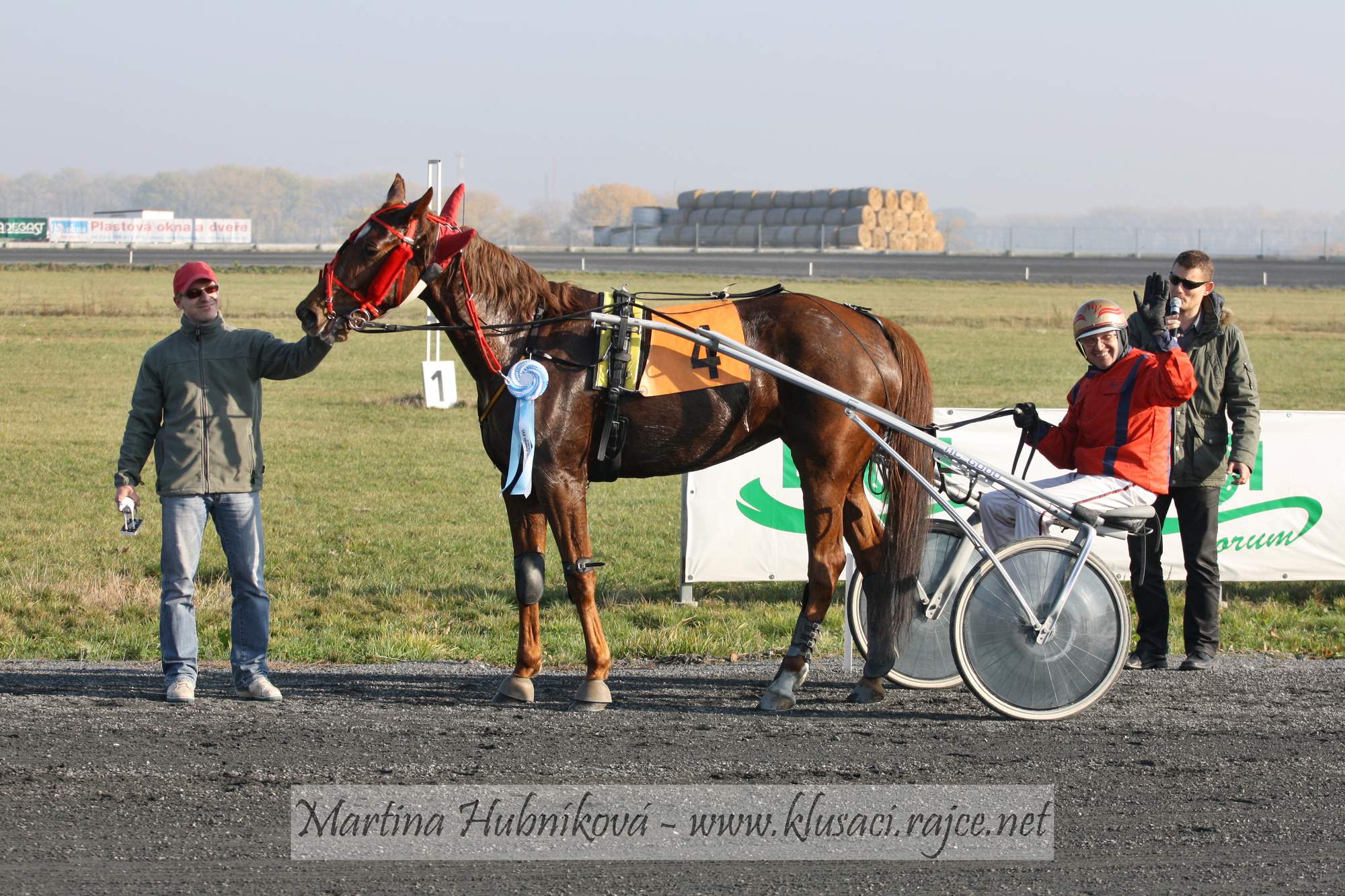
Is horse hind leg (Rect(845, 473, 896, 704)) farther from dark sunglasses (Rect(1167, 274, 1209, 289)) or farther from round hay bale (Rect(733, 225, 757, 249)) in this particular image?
round hay bale (Rect(733, 225, 757, 249))

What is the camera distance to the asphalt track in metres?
45.3

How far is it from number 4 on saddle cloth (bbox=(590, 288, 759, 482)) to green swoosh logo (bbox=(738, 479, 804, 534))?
2.55 metres

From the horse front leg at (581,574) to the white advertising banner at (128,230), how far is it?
6462 cm

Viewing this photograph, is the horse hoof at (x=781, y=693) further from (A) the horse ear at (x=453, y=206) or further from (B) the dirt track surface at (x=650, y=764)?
(A) the horse ear at (x=453, y=206)

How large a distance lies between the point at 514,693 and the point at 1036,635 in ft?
7.10

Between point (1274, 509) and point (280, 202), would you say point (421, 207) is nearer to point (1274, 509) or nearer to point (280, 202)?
point (1274, 509)

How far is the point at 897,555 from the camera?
579 centimetres

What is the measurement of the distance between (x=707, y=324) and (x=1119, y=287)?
36.3 m

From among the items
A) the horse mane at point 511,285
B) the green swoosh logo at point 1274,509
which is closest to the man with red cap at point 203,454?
the horse mane at point 511,285

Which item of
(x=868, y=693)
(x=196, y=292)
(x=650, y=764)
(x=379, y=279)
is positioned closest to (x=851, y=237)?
(x=868, y=693)

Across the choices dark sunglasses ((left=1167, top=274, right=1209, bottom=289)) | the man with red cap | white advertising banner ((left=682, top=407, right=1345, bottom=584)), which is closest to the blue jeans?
the man with red cap

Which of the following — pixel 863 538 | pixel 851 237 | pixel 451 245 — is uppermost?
pixel 851 237

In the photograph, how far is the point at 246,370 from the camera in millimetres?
5652

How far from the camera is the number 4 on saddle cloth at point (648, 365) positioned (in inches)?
220
